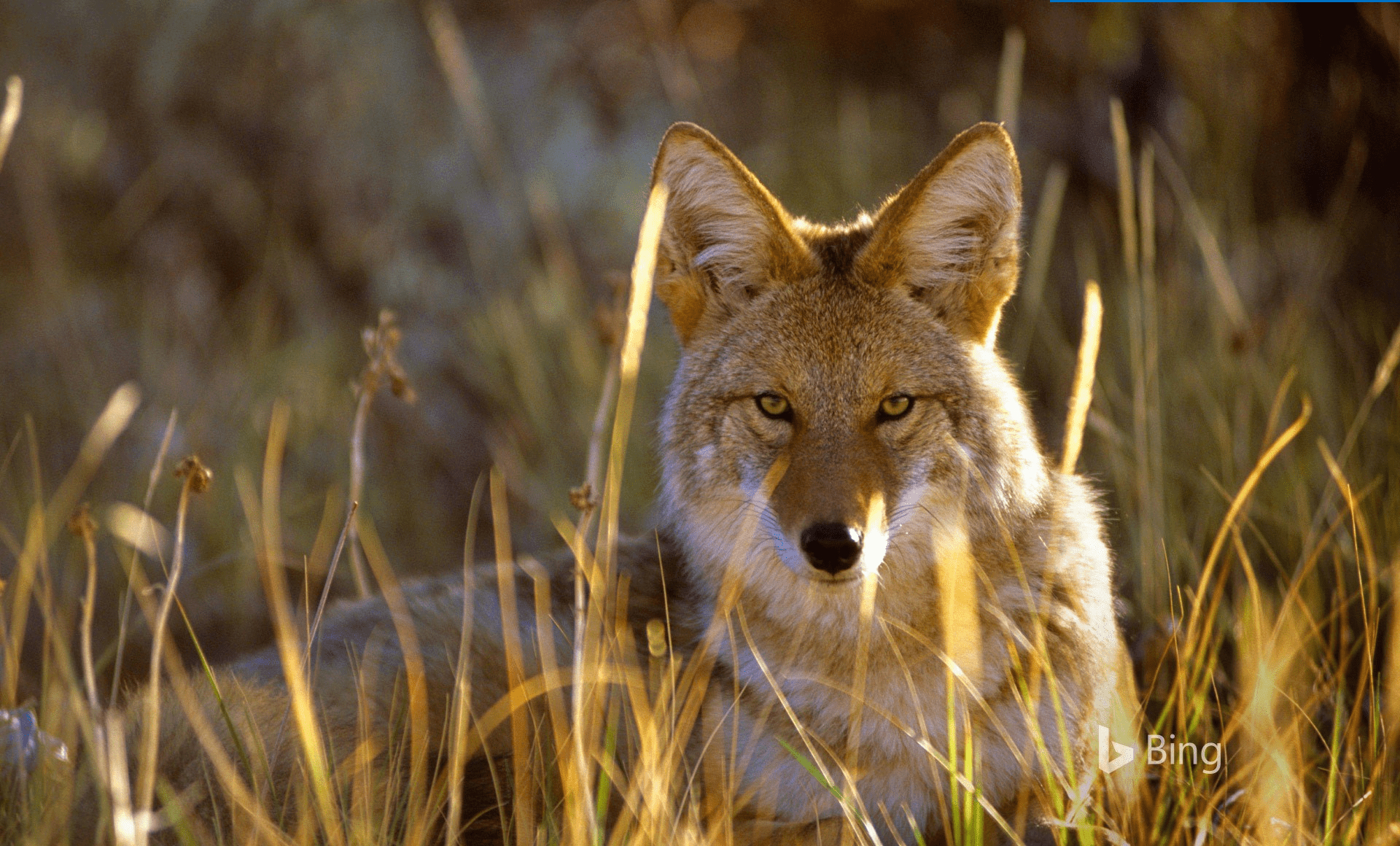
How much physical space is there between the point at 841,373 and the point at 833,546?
0.59 metres

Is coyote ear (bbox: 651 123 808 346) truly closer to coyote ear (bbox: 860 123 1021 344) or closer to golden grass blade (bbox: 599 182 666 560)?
coyote ear (bbox: 860 123 1021 344)

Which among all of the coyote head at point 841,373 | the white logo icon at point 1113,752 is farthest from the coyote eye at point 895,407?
the white logo icon at point 1113,752

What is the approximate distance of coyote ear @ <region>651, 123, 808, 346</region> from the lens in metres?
2.91

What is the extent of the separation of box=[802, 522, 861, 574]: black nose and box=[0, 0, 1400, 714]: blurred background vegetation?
→ 130cm

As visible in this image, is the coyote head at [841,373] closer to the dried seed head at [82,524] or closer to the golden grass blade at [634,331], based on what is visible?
the golden grass blade at [634,331]

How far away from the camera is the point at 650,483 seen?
17.5 ft

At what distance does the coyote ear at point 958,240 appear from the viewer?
2.83m

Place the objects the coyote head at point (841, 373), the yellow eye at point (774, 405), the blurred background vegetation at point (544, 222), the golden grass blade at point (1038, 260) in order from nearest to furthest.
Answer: the coyote head at point (841, 373) → the yellow eye at point (774, 405) → the golden grass blade at point (1038, 260) → the blurred background vegetation at point (544, 222)

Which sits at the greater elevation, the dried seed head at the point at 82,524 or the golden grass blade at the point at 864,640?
the dried seed head at the point at 82,524

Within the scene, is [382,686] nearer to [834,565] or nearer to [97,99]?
[834,565]

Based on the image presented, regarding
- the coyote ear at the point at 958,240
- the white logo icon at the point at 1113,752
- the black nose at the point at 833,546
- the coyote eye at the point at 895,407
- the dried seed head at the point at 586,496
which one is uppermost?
the coyote ear at the point at 958,240

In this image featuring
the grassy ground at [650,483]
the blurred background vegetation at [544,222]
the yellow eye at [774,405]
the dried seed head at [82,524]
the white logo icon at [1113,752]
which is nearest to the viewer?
the dried seed head at [82,524]

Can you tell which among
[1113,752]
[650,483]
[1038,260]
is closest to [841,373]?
[1113,752]

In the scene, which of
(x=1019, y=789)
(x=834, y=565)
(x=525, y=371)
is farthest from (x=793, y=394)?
(x=525, y=371)
